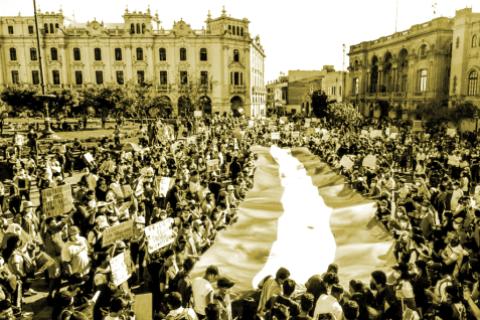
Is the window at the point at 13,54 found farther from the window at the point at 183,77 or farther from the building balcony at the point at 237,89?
the building balcony at the point at 237,89

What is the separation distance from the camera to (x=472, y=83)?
1519 inches

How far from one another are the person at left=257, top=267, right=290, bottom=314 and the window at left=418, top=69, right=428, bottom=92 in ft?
145

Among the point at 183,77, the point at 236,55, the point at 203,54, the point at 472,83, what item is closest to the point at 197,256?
the point at 472,83

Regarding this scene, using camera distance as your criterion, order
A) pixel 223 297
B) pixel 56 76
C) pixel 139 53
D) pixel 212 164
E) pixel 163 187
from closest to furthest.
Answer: pixel 223 297
pixel 163 187
pixel 212 164
pixel 139 53
pixel 56 76

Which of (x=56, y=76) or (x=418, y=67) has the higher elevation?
(x=56, y=76)

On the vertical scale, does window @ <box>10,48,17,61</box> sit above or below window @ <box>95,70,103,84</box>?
above

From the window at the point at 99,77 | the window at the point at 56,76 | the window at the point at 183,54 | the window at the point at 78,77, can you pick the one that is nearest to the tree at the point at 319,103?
A: the window at the point at 183,54

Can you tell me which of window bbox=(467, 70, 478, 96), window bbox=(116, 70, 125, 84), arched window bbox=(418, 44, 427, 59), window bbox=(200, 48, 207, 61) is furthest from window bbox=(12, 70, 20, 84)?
window bbox=(467, 70, 478, 96)

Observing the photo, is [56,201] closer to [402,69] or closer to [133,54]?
[402,69]

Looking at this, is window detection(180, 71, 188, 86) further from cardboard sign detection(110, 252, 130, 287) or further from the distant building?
cardboard sign detection(110, 252, 130, 287)

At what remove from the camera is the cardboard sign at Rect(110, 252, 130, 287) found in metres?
7.08

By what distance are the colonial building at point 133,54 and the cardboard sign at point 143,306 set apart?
55819mm

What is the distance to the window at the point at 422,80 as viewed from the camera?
4603cm

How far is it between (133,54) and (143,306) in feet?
197
